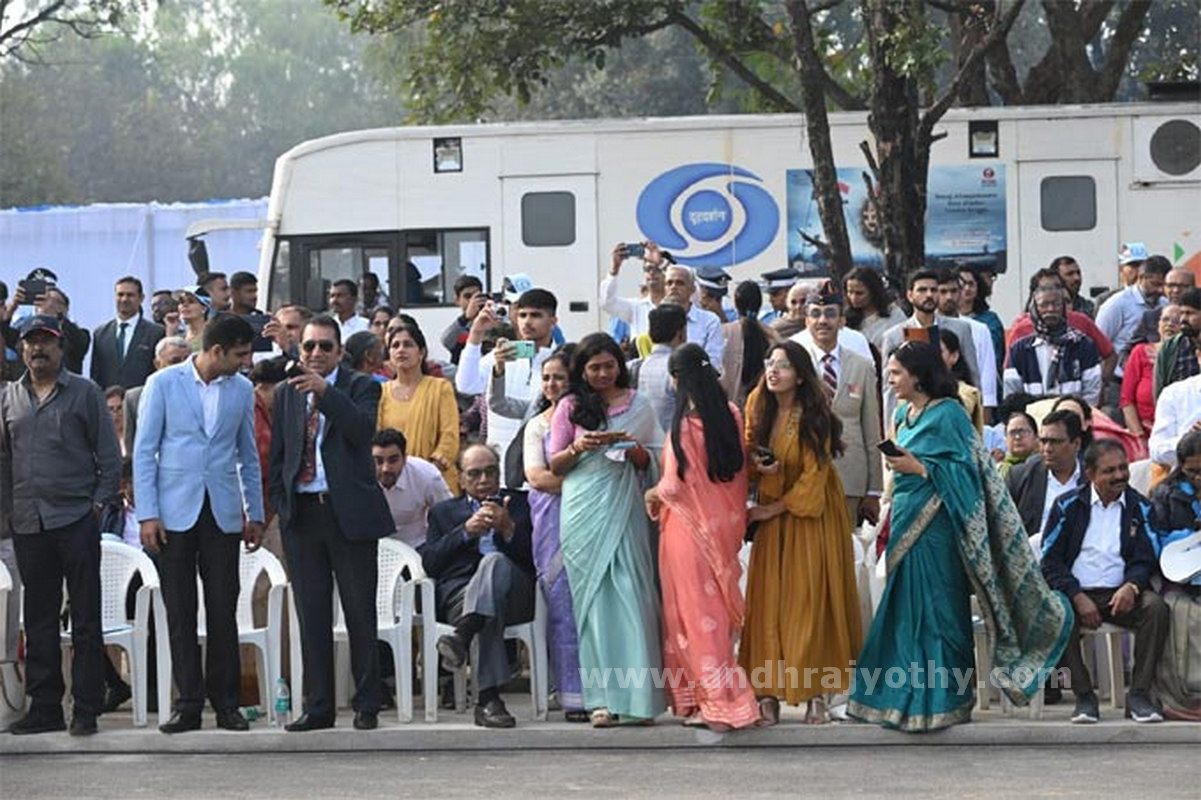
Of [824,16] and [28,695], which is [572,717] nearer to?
[28,695]

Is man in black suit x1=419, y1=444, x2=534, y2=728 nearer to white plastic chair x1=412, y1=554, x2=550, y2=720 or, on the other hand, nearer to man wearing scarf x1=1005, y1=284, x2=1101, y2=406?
white plastic chair x1=412, y1=554, x2=550, y2=720

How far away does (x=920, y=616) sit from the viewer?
10.9 meters

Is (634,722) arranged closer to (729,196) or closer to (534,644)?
(534,644)

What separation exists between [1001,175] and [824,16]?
22958 millimetres

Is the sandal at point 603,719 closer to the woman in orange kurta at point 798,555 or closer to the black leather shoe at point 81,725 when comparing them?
the woman in orange kurta at point 798,555

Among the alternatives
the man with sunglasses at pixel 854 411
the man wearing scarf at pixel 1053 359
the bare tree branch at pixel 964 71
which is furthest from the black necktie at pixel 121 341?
the bare tree branch at pixel 964 71

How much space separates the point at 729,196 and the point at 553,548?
9.10 meters

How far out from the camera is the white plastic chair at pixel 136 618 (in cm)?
1146

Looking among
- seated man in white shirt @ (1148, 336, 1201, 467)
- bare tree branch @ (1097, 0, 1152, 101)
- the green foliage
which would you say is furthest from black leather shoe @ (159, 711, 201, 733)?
the green foliage

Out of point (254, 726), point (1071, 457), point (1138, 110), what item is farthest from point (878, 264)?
point (254, 726)

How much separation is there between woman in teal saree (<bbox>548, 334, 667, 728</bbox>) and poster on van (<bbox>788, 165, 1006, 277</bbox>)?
8.84m

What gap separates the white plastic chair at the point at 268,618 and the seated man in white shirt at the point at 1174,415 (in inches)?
183

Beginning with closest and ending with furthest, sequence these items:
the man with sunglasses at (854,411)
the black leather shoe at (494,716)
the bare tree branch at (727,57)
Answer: the black leather shoe at (494,716)
the man with sunglasses at (854,411)
the bare tree branch at (727,57)

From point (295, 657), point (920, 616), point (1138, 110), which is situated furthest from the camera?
point (1138, 110)
